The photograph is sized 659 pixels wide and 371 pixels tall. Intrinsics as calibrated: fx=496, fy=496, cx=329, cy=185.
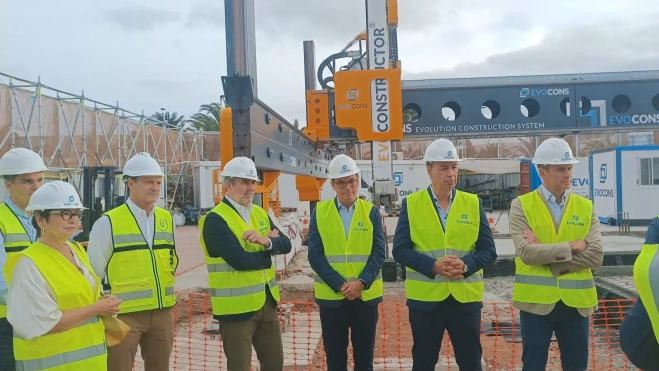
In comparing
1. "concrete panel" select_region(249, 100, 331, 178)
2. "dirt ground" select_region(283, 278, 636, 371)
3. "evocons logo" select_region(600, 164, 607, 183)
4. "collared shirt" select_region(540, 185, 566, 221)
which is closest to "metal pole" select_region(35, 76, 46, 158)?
"concrete panel" select_region(249, 100, 331, 178)

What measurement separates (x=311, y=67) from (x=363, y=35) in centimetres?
95

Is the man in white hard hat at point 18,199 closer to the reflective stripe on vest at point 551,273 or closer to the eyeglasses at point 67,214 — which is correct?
the eyeglasses at point 67,214

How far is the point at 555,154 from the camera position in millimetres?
3514

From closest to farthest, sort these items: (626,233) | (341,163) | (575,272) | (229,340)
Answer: (575,272) → (229,340) → (341,163) → (626,233)

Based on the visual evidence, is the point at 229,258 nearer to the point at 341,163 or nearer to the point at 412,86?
the point at 341,163

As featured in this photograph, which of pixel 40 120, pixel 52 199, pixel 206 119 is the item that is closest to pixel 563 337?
pixel 52 199

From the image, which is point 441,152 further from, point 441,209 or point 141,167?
point 141,167

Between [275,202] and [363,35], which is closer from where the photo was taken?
[363,35]

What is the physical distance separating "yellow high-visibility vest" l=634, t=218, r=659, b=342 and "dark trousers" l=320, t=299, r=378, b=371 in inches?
95.5

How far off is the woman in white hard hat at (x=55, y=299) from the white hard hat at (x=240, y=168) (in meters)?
1.07

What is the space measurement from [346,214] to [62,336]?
215cm

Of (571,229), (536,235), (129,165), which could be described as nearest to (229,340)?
(129,165)

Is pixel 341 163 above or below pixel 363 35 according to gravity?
below

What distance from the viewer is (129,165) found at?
144 inches
